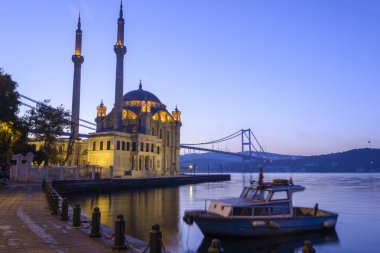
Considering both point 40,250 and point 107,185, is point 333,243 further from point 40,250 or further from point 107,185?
point 107,185

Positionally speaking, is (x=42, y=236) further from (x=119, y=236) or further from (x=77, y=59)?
(x=77, y=59)

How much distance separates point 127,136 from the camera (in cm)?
8038

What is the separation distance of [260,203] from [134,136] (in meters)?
61.8

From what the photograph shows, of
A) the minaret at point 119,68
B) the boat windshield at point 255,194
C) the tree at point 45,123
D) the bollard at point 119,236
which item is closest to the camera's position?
the bollard at point 119,236

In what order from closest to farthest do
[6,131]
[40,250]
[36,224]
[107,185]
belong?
[40,250] → [36,224] → [6,131] → [107,185]

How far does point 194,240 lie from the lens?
21609 mm

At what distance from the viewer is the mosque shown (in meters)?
77.7

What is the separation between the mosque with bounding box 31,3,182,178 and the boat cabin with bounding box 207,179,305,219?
179ft

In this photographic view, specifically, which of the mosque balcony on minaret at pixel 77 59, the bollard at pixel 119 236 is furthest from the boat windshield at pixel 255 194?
the mosque balcony on minaret at pixel 77 59

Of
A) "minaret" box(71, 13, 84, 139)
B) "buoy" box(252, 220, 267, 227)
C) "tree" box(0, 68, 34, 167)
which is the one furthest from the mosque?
"buoy" box(252, 220, 267, 227)

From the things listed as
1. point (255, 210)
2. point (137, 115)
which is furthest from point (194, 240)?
point (137, 115)

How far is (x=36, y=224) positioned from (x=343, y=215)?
1144 inches

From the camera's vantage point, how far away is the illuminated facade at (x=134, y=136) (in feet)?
254

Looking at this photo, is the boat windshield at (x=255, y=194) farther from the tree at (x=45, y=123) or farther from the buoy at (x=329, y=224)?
the tree at (x=45, y=123)
